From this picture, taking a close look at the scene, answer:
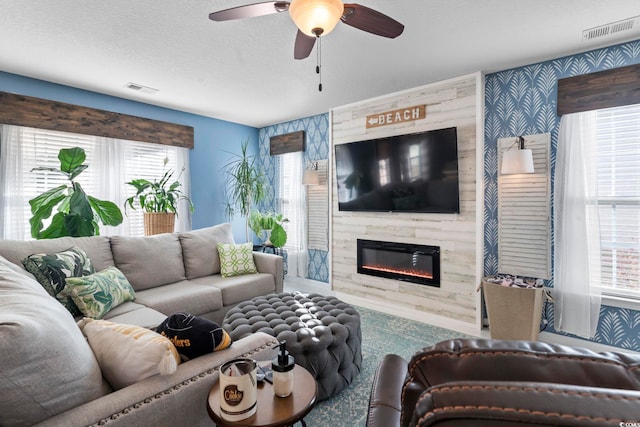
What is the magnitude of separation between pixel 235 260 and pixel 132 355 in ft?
7.53

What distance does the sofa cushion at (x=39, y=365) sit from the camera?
82 cm

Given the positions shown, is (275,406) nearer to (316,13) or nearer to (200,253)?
(316,13)

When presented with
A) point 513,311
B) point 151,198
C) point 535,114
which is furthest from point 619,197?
point 151,198

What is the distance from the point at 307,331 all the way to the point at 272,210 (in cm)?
367

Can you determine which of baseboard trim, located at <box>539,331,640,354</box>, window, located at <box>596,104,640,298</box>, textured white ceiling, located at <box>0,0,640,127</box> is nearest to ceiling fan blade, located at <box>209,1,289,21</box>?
textured white ceiling, located at <box>0,0,640,127</box>

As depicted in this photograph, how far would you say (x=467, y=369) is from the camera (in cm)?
57

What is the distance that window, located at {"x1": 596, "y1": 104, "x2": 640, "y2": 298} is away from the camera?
2631mm

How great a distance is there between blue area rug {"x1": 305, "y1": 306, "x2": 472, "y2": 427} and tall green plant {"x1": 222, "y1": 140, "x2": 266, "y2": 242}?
243 centimetres

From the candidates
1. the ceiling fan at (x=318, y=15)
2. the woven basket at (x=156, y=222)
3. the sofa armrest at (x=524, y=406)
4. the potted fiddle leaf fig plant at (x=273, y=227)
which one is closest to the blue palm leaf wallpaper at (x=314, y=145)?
the potted fiddle leaf fig plant at (x=273, y=227)

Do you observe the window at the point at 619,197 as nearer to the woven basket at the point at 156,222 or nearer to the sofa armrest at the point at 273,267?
the sofa armrest at the point at 273,267

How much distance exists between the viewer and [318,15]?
1.56 metres

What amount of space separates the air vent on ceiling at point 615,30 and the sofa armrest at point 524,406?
308 centimetres

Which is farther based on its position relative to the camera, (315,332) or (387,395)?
(315,332)

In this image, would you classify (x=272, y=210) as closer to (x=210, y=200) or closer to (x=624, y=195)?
(x=210, y=200)
